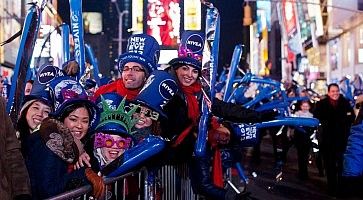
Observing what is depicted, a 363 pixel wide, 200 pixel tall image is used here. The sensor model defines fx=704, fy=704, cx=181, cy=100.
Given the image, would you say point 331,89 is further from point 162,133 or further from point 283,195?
point 162,133

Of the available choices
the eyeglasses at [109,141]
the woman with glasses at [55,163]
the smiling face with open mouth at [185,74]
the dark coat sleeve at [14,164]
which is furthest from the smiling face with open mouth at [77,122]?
the smiling face with open mouth at [185,74]

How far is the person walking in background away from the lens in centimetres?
1229

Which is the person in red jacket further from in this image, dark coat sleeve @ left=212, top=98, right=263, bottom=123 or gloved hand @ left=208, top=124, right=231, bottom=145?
dark coat sleeve @ left=212, top=98, right=263, bottom=123

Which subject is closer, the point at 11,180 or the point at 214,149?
the point at 11,180

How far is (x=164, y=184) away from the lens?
19.6 ft

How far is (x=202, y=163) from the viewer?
21.7ft

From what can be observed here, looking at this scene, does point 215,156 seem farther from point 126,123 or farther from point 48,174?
point 48,174

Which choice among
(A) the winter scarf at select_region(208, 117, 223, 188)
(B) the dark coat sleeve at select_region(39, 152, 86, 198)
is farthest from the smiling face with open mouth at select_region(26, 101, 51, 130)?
(A) the winter scarf at select_region(208, 117, 223, 188)

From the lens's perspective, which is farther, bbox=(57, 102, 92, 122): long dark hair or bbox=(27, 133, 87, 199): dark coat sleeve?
bbox=(57, 102, 92, 122): long dark hair

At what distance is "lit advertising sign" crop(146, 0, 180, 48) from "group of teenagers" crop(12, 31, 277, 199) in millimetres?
25532

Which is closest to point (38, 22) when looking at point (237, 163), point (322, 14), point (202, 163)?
point (202, 163)

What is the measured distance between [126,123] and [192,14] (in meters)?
29.1

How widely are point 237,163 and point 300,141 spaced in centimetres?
320

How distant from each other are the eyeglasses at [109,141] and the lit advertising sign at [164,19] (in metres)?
27.9
